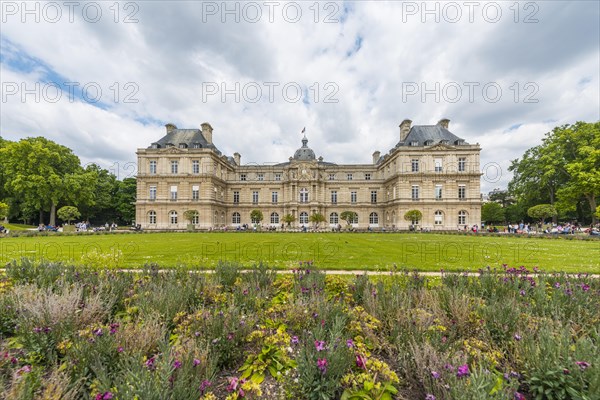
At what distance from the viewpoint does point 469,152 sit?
127 ft

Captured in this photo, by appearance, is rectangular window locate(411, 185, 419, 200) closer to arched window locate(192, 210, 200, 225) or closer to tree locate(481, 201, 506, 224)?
arched window locate(192, 210, 200, 225)

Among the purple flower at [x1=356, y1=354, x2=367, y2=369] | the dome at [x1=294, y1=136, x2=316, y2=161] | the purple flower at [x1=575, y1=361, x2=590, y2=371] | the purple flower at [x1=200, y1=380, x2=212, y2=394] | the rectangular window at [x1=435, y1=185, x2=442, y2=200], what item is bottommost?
the purple flower at [x1=356, y1=354, x2=367, y2=369]

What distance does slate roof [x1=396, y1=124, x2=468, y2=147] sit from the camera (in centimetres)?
4053

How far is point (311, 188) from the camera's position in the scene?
44.9m

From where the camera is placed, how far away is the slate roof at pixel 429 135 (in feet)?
133

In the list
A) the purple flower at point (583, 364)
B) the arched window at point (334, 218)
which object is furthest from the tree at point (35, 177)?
the purple flower at point (583, 364)

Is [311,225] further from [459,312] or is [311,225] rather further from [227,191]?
[459,312]

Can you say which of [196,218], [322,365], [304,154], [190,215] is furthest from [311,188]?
[322,365]

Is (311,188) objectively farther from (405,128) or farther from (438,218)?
(438,218)

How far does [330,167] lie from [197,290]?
151 ft

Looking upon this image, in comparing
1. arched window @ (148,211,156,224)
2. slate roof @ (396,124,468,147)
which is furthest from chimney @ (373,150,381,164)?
arched window @ (148,211,156,224)

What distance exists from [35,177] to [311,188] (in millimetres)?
39120

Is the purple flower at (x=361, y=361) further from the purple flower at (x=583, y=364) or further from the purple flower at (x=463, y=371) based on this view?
the purple flower at (x=583, y=364)

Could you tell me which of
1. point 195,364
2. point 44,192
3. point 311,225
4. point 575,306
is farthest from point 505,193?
point 44,192
